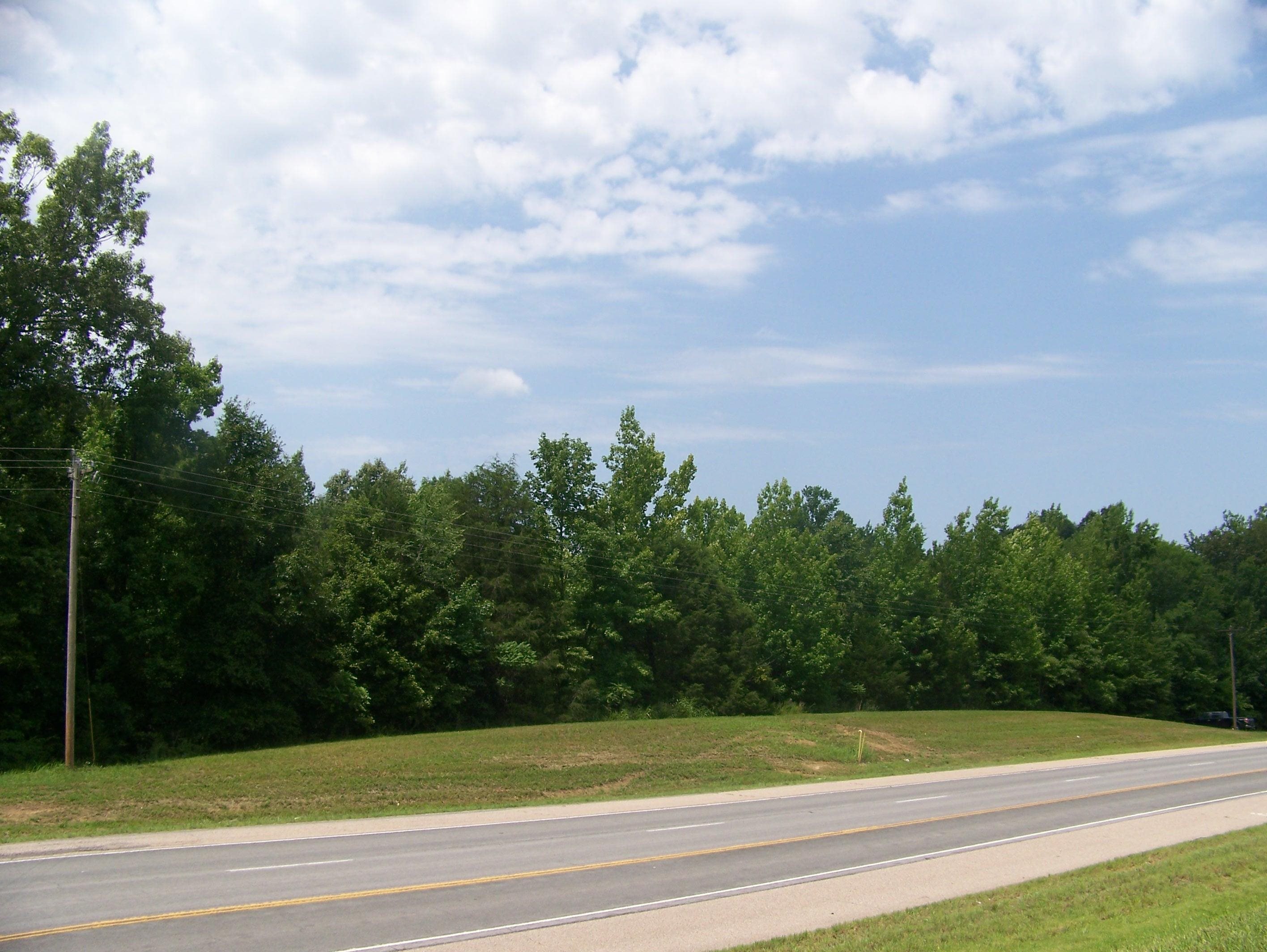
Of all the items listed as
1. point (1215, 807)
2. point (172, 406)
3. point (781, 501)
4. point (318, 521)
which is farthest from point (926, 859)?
point (781, 501)

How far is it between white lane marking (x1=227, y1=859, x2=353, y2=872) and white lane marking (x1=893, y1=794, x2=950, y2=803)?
14652 millimetres

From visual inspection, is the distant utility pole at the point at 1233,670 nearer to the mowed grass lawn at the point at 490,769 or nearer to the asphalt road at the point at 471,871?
the mowed grass lawn at the point at 490,769

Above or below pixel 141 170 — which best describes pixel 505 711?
below

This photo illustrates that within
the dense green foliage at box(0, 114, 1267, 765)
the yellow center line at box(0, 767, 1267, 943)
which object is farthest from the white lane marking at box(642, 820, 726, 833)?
the dense green foliage at box(0, 114, 1267, 765)

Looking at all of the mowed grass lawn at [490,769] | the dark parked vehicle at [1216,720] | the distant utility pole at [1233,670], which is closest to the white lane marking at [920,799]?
the mowed grass lawn at [490,769]

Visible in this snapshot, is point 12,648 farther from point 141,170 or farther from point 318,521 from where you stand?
point 141,170

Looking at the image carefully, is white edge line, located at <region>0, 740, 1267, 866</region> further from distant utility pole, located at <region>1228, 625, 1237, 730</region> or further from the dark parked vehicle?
the dark parked vehicle

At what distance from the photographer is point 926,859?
16.7m

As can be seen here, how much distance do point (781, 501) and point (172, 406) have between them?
49.8 m

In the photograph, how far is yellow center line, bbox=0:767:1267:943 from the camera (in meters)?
11.2

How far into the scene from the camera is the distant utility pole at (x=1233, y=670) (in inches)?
3590

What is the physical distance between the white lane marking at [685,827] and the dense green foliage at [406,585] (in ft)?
70.3

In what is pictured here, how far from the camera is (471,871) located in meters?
15.0

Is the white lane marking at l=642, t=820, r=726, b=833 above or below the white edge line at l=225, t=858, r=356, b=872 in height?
below
